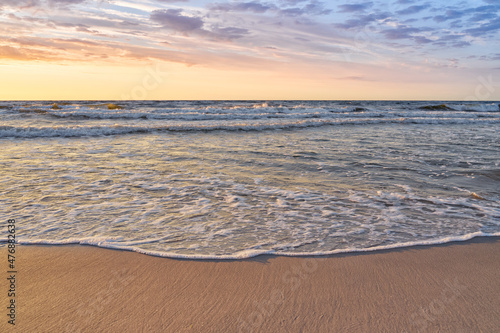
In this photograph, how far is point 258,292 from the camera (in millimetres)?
2709

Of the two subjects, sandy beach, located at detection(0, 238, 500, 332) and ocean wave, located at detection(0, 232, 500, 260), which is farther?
ocean wave, located at detection(0, 232, 500, 260)

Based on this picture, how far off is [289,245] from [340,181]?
3.23 metres

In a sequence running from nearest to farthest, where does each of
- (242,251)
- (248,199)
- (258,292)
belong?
(258,292)
(242,251)
(248,199)

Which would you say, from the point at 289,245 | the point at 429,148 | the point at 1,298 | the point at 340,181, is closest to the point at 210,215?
the point at 289,245

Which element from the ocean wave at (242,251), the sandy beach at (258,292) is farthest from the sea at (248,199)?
the sandy beach at (258,292)

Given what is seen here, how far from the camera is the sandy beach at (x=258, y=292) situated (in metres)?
2.32

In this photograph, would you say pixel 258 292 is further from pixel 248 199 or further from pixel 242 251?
pixel 248 199

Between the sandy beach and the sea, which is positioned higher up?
the sea

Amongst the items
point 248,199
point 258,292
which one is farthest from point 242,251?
point 248,199

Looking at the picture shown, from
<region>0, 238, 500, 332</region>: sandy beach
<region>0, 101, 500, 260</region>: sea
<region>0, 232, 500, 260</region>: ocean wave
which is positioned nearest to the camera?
<region>0, 238, 500, 332</region>: sandy beach

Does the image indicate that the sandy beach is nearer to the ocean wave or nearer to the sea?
the ocean wave

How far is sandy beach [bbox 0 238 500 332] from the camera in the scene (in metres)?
2.32

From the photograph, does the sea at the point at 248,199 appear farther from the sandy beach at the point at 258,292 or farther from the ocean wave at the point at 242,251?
the sandy beach at the point at 258,292

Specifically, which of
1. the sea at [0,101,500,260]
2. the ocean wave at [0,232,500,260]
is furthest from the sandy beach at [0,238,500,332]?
the sea at [0,101,500,260]
